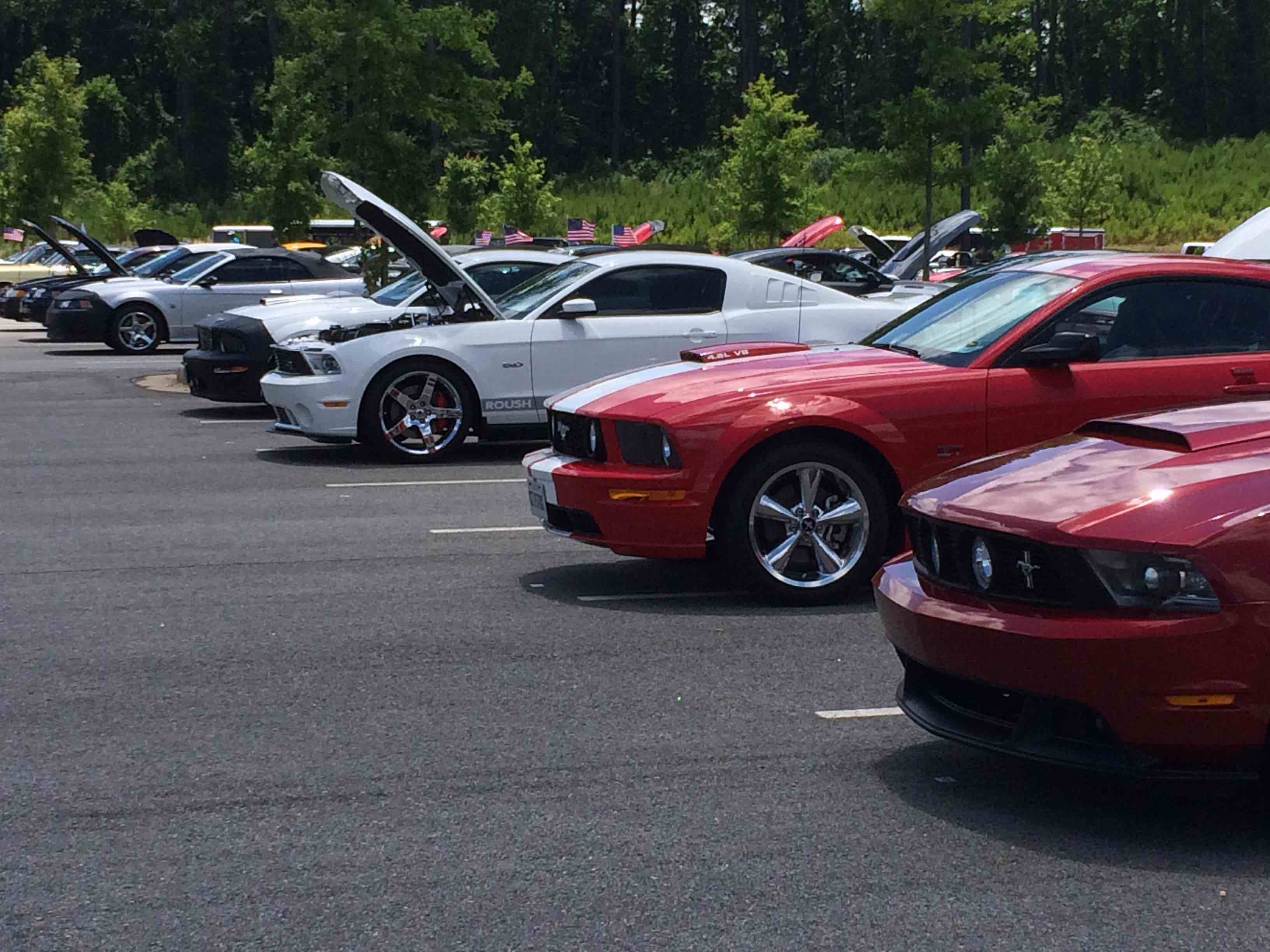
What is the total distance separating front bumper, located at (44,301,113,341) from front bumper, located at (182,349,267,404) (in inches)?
376

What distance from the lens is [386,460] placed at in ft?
42.8

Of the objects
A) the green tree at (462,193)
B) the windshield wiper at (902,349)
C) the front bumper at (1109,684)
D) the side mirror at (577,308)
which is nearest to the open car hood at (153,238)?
the green tree at (462,193)

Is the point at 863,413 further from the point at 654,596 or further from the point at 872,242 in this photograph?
the point at 872,242

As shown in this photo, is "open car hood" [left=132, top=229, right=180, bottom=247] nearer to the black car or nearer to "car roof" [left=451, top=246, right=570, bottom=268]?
the black car

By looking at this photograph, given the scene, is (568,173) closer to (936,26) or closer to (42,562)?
(936,26)

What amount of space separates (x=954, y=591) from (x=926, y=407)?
271 cm

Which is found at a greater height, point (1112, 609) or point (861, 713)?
point (1112, 609)

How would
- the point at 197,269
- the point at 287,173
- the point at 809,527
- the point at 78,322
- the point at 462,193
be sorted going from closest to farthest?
the point at 809,527 < the point at 78,322 < the point at 197,269 < the point at 287,173 < the point at 462,193

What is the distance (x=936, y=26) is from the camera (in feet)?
98.6

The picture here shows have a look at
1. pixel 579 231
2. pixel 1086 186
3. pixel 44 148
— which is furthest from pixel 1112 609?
pixel 1086 186

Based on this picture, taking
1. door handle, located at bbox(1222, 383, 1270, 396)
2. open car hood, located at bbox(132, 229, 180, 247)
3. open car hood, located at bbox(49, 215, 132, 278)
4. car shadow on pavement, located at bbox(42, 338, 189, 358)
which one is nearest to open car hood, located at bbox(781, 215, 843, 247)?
car shadow on pavement, located at bbox(42, 338, 189, 358)

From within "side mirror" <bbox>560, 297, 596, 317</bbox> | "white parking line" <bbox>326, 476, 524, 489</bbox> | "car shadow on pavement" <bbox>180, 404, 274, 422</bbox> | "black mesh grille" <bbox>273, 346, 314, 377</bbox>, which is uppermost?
"side mirror" <bbox>560, 297, 596, 317</bbox>

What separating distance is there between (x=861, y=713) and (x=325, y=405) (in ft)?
24.4

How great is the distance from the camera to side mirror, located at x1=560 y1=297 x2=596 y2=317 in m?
12.1
